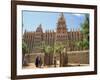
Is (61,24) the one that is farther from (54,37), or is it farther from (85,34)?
(85,34)

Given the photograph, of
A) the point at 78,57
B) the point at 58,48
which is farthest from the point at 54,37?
the point at 78,57

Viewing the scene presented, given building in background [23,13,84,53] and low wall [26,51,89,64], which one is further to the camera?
low wall [26,51,89,64]

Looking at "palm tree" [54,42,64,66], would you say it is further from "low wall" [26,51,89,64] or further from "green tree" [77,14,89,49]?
"green tree" [77,14,89,49]

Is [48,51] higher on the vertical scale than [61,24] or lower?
lower

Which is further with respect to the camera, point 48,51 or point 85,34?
point 85,34

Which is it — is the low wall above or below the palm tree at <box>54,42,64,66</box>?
below

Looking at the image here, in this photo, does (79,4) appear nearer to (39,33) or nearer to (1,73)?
(39,33)

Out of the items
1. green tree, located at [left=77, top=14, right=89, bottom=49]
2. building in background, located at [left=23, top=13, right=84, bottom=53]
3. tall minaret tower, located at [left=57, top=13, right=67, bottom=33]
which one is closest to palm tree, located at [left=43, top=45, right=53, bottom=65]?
building in background, located at [left=23, top=13, right=84, bottom=53]

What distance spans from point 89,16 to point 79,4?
171 millimetres

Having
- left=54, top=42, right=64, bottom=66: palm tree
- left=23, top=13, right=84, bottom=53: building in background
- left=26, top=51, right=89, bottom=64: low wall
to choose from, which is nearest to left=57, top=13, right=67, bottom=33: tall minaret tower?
left=23, top=13, right=84, bottom=53: building in background

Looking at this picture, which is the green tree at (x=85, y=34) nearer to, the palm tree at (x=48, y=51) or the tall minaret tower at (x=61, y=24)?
the tall minaret tower at (x=61, y=24)

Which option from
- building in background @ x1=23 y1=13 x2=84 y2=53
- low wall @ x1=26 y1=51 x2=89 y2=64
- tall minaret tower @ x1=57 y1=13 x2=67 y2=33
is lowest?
low wall @ x1=26 y1=51 x2=89 y2=64

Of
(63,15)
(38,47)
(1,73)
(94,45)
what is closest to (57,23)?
(63,15)

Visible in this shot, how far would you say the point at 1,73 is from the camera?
158cm
